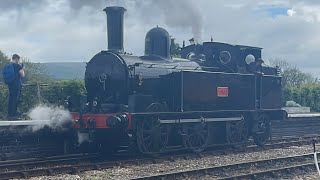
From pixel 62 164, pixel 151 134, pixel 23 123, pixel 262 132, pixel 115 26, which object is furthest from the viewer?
pixel 262 132

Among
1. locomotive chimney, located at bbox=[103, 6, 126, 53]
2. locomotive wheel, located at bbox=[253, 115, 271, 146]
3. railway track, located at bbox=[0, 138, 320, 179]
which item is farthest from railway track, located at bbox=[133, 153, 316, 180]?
locomotive chimney, located at bbox=[103, 6, 126, 53]

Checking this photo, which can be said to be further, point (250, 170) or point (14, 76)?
point (14, 76)

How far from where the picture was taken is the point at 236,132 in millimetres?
16594

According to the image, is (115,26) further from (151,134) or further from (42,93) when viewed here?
(42,93)

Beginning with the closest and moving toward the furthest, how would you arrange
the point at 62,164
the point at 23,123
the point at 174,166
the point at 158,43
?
the point at 62,164, the point at 174,166, the point at 23,123, the point at 158,43

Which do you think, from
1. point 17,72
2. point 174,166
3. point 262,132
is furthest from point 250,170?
point 17,72

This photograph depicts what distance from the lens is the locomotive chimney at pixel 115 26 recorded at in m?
14.2

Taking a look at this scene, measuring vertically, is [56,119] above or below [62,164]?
above

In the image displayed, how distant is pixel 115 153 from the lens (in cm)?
1474

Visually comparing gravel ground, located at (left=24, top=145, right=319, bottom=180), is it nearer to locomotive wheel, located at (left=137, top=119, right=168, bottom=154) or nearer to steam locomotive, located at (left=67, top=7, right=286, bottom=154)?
locomotive wheel, located at (left=137, top=119, right=168, bottom=154)

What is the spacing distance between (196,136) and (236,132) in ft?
6.10

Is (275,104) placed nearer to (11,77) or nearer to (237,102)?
(237,102)

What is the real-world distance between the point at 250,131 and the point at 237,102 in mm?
1142

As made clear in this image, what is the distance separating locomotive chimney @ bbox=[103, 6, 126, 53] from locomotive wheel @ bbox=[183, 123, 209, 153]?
2869 millimetres
